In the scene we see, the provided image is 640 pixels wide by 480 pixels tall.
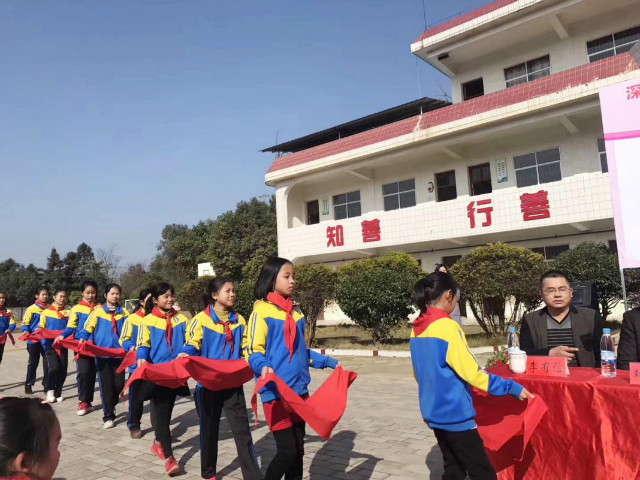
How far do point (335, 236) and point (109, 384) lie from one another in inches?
567

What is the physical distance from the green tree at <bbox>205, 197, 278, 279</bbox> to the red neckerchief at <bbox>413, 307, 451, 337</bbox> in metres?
28.0

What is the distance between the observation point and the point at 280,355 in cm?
329

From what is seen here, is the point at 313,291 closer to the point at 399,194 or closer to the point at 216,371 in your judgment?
the point at 399,194

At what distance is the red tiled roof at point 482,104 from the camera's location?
45.9ft

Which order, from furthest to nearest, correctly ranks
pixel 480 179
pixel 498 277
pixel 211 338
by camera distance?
pixel 480 179
pixel 498 277
pixel 211 338

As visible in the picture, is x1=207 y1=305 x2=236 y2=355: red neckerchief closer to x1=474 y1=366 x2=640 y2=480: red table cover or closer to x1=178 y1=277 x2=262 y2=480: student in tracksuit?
x1=178 y1=277 x2=262 y2=480: student in tracksuit

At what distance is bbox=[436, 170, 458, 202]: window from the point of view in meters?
18.8

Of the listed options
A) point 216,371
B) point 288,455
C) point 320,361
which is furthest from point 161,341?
point 288,455

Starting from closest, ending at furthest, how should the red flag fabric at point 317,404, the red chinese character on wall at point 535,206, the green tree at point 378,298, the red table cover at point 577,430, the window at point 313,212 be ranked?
the red table cover at point 577,430
the red flag fabric at point 317,404
the green tree at point 378,298
the red chinese character on wall at point 535,206
the window at point 313,212

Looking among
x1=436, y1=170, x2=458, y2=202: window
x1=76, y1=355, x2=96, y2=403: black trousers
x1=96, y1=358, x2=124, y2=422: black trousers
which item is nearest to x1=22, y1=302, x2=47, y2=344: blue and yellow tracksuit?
x1=76, y1=355, x2=96, y2=403: black trousers

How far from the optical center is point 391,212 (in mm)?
19031

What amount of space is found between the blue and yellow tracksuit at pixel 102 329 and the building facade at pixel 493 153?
12.8 metres

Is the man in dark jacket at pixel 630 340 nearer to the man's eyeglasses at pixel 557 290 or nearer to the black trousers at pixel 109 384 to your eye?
the man's eyeglasses at pixel 557 290

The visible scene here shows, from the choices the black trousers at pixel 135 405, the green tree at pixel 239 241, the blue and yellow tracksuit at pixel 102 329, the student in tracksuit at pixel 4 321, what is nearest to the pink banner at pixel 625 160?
the black trousers at pixel 135 405
